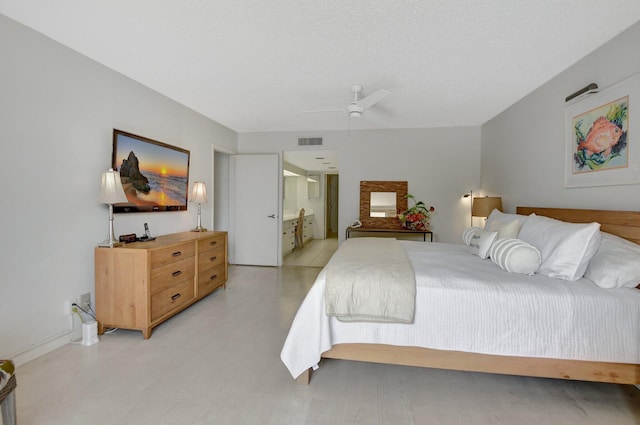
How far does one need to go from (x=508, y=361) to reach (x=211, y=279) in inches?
123

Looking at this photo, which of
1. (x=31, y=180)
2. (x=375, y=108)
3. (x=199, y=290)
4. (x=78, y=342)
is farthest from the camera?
(x=375, y=108)

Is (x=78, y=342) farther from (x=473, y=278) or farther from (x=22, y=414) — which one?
(x=473, y=278)

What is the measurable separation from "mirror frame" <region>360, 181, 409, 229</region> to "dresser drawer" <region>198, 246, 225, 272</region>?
251cm

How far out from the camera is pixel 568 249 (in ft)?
5.99

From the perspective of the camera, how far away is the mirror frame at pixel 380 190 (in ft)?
16.0

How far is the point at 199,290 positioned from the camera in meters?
3.21

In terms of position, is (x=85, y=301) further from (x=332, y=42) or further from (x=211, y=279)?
(x=332, y=42)

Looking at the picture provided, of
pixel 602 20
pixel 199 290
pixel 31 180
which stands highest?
pixel 602 20

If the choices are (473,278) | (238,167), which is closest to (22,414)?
(473,278)

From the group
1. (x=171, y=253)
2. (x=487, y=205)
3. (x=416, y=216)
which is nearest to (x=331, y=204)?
(x=416, y=216)

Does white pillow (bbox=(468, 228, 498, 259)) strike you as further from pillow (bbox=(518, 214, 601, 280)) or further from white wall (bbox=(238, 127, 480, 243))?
white wall (bbox=(238, 127, 480, 243))

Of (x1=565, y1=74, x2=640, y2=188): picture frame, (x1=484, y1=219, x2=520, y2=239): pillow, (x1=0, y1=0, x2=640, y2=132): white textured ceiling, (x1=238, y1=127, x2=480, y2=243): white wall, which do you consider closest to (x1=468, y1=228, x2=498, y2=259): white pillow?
(x1=484, y1=219, x2=520, y2=239): pillow

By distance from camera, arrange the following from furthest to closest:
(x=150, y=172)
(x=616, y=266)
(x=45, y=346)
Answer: (x=150, y=172) < (x=45, y=346) < (x=616, y=266)

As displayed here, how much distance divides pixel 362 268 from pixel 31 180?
2584mm
